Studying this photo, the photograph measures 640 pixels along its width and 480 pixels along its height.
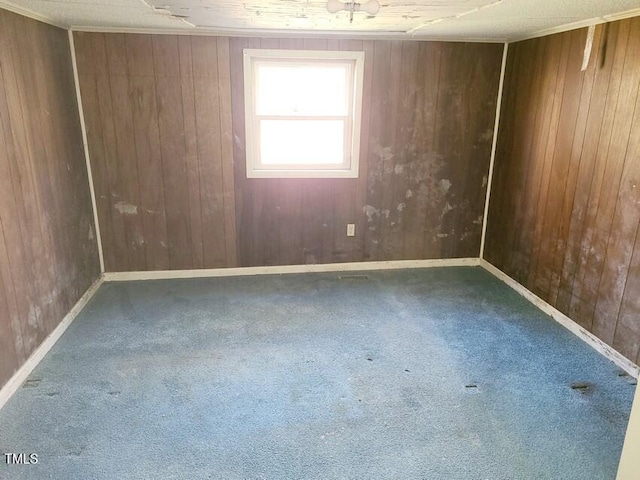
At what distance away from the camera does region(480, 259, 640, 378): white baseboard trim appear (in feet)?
A: 8.79

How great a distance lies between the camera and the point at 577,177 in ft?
10.0

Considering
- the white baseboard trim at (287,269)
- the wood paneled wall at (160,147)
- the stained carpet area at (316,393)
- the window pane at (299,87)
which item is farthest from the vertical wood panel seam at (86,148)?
the window pane at (299,87)

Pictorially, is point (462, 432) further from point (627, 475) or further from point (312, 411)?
point (627, 475)

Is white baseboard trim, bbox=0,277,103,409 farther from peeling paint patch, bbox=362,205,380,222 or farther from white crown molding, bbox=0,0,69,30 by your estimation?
peeling paint patch, bbox=362,205,380,222

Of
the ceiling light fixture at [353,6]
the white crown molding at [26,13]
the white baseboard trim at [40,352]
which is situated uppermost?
the white crown molding at [26,13]

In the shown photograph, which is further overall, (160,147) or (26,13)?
(160,147)

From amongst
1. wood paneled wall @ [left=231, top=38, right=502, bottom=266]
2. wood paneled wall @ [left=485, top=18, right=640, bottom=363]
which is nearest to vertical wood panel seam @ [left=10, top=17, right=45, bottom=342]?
wood paneled wall @ [left=231, top=38, right=502, bottom=266]

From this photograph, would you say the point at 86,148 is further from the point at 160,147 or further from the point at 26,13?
the point at 26,13

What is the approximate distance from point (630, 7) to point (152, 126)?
3159mm

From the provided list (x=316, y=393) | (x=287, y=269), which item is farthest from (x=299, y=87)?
(x=316, y=393)

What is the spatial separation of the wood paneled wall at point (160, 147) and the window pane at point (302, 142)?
34 centimetres

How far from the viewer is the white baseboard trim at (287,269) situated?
393 cm

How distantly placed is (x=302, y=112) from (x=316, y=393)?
2.26m

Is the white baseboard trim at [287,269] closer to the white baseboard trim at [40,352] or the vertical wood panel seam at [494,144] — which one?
the vertical wood panel seam at [494,144]
